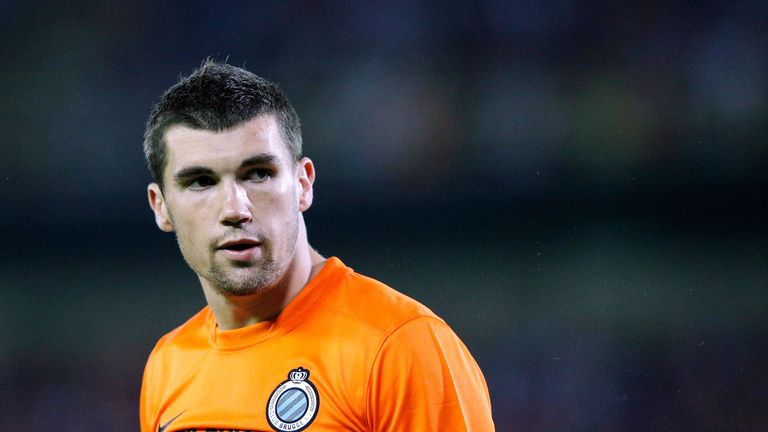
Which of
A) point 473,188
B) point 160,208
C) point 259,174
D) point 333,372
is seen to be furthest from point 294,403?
point 473,188

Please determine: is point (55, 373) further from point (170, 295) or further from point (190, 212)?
point (190, 212)

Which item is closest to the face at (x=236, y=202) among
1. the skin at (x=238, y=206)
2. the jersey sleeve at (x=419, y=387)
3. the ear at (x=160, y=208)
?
the skin at (x=238, y=206)

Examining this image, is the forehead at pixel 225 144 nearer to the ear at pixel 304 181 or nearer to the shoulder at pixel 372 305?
the ear at pixel 304 181

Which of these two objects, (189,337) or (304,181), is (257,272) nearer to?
(304,181)

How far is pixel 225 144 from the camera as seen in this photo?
2098 mm

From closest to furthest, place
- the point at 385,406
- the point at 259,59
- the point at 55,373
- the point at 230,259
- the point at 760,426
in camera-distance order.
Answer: the point at 385,406, the point at 230,259, the point at 760,426, the point at 55,373, the point at 259,59

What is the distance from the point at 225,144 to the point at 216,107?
0.34 feet

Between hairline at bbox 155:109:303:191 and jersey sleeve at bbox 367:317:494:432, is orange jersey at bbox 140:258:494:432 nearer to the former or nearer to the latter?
jersey sleeve at bbox 367:317:494:432

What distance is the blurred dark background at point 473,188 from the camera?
4.85 meters

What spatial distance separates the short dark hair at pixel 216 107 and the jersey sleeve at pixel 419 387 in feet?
1.90

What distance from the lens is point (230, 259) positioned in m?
2.10

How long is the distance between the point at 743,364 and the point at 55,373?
390 cm

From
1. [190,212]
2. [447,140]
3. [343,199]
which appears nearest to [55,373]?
[343,199]

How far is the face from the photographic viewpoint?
82.1 inches
